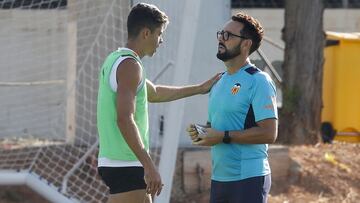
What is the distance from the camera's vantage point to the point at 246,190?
16.3 ft

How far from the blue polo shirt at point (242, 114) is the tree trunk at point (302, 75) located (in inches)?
182

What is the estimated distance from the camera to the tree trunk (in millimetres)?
9570

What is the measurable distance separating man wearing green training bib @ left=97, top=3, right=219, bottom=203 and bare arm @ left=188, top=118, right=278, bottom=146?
34 cm

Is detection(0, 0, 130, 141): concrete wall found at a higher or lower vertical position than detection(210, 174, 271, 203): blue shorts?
higher

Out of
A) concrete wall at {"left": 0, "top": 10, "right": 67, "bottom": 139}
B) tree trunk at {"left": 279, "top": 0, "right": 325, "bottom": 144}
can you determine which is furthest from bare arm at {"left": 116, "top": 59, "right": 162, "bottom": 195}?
tree trunk at {"left": 279, "top": 0, "right": 325, "bottom": 144}

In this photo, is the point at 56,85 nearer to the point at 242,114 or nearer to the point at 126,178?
the point at 126,178

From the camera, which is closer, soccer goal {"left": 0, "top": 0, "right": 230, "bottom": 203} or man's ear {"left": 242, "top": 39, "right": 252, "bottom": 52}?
man's ear {"left": 242, "top": 39, "right": 252, "bottom": 52}

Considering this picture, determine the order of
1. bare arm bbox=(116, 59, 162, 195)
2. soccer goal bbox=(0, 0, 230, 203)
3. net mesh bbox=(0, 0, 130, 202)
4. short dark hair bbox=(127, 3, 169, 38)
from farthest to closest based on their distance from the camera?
1. net mesh bbox=(0, 0, 130, 202)
2. soccer goal bbox=(0, 0, 230, 203)
3. short dark hair bbox=(127, 3, 169, 38)
4. bare arm bbox=(116, 59, 162, 195)

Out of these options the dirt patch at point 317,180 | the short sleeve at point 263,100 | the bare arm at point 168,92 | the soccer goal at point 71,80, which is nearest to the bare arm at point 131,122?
the short sleeve at point 263,100

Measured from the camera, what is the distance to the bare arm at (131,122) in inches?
189

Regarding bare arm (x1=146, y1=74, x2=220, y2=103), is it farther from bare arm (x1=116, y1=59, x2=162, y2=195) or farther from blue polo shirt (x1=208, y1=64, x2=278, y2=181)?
bare arm (x1=116, y1=59, x2=162, y2=195)

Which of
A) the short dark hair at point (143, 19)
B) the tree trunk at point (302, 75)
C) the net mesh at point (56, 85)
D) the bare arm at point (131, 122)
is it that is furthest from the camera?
the tree trunk at point (302, 75)

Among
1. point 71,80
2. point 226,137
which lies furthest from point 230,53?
point 71,80

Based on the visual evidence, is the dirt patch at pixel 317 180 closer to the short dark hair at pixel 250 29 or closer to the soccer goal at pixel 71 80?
the soccer goal at pixel 71 80
